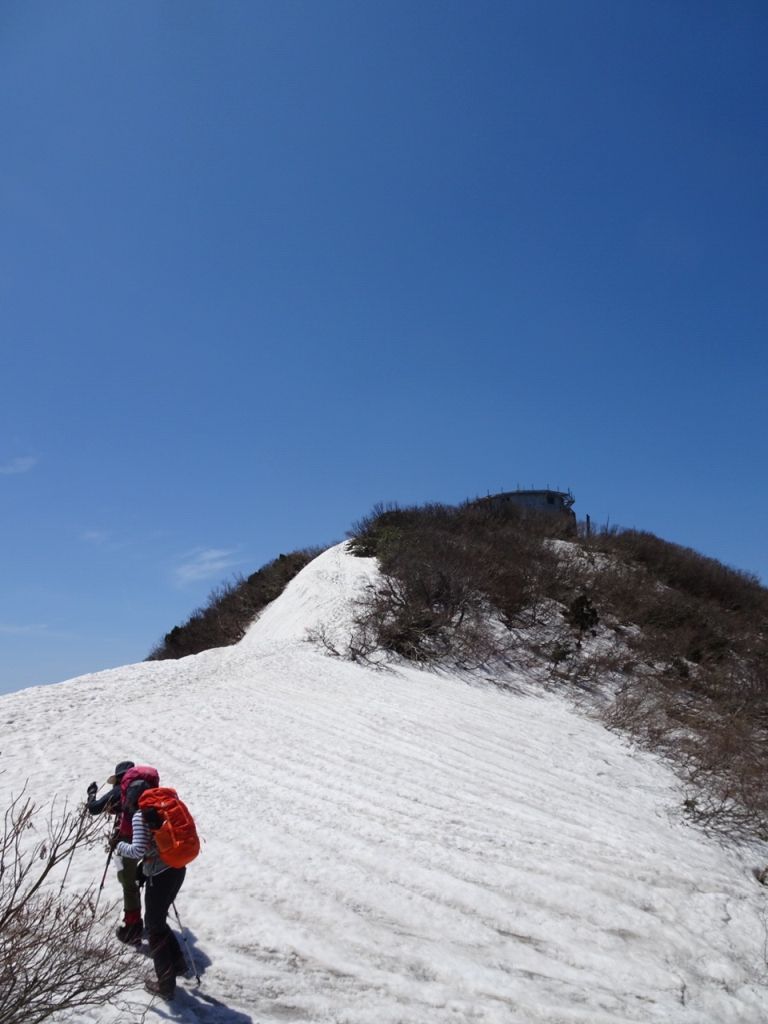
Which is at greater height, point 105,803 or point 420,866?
point 105,803

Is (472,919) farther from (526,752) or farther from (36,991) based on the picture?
(526,752)

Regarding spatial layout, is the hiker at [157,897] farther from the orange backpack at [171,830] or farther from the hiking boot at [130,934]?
the hiking boot at [130,934]

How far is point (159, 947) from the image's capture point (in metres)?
3.47

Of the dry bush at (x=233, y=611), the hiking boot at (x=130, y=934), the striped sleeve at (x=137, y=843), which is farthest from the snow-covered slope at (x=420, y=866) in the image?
the dry bush at (x=233, y=611)

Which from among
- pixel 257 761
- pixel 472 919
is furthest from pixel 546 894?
pixel 257 761

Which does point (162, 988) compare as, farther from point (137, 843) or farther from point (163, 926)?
point (137, 843)

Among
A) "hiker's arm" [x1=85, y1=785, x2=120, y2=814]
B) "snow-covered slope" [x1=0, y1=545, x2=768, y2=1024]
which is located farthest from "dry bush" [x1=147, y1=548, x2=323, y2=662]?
"hiker's arm" [x1=85, y1=785, x2=120, y2=814]

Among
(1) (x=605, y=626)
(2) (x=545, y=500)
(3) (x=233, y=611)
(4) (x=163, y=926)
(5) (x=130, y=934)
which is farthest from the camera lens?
(2) (x=545, y=500)

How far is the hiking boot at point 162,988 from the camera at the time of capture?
3453mm

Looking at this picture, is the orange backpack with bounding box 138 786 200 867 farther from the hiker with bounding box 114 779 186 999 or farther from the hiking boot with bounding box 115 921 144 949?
the hiking boot with bounding box 115 921 144 949

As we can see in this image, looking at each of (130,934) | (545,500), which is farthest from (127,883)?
(545,500)

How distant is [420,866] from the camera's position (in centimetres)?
514

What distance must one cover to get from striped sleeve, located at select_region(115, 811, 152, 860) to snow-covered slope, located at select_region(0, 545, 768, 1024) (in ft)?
2.27

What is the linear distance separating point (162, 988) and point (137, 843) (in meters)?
0.73
